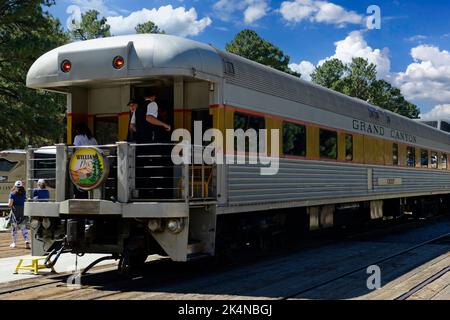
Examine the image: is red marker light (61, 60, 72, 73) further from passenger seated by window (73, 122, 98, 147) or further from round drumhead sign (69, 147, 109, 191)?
round drumhead sign (69, 147, 109, 191)

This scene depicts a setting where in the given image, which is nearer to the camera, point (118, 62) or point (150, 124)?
point (118, 62)

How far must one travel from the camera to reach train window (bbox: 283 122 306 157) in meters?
11.7

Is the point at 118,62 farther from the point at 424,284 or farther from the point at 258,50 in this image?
the point at 258,50

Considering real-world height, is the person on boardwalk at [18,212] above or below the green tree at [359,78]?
below

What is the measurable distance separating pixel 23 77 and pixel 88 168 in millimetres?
18779

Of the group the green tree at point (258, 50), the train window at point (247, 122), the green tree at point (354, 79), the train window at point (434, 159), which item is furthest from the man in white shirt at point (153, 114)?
the green tree at point (354, 79)

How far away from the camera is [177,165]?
340 inches

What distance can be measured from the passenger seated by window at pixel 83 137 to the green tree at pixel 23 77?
15.0 m

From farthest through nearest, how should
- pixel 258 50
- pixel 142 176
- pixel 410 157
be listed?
pixel 258 50 < pixel 410 157 < pixel 142 176

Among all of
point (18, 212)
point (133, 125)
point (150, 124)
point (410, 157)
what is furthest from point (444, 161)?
point (133, 125)

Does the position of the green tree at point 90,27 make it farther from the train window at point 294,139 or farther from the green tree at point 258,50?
the train window at point 294,139

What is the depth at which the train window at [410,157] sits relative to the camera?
20.1 metres

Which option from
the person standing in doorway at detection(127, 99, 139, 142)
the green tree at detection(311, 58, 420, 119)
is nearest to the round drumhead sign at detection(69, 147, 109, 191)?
the person standing in doorway at detection(127, 99, 139, 142)
